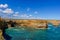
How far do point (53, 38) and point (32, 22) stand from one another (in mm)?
1077

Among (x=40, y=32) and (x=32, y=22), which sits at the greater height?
(x=32, y=22)

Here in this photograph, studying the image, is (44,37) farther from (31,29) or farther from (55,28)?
(55,28)

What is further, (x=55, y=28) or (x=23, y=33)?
(x=55, y=28)

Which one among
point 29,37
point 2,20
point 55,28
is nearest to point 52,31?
point 55,28

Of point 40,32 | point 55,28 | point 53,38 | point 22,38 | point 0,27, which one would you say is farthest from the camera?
point 55,28

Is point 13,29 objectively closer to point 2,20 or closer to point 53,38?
point 2,20

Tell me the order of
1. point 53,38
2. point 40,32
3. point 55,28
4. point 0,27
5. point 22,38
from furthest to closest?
point 55,28, point 40,32, point 53,38, point 22,38, point 0,27

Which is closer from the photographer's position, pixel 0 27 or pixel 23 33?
pixel 0 27

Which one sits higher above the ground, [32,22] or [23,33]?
[32,22]

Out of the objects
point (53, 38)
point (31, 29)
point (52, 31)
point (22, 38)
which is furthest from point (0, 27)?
point (52, 31)

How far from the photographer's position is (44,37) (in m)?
6.39

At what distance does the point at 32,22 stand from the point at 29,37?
724 mm

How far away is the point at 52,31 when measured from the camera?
7.30m

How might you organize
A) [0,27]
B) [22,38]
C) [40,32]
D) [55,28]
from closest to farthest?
[0,27]
[22,38]
[40,32]
[55,28]
